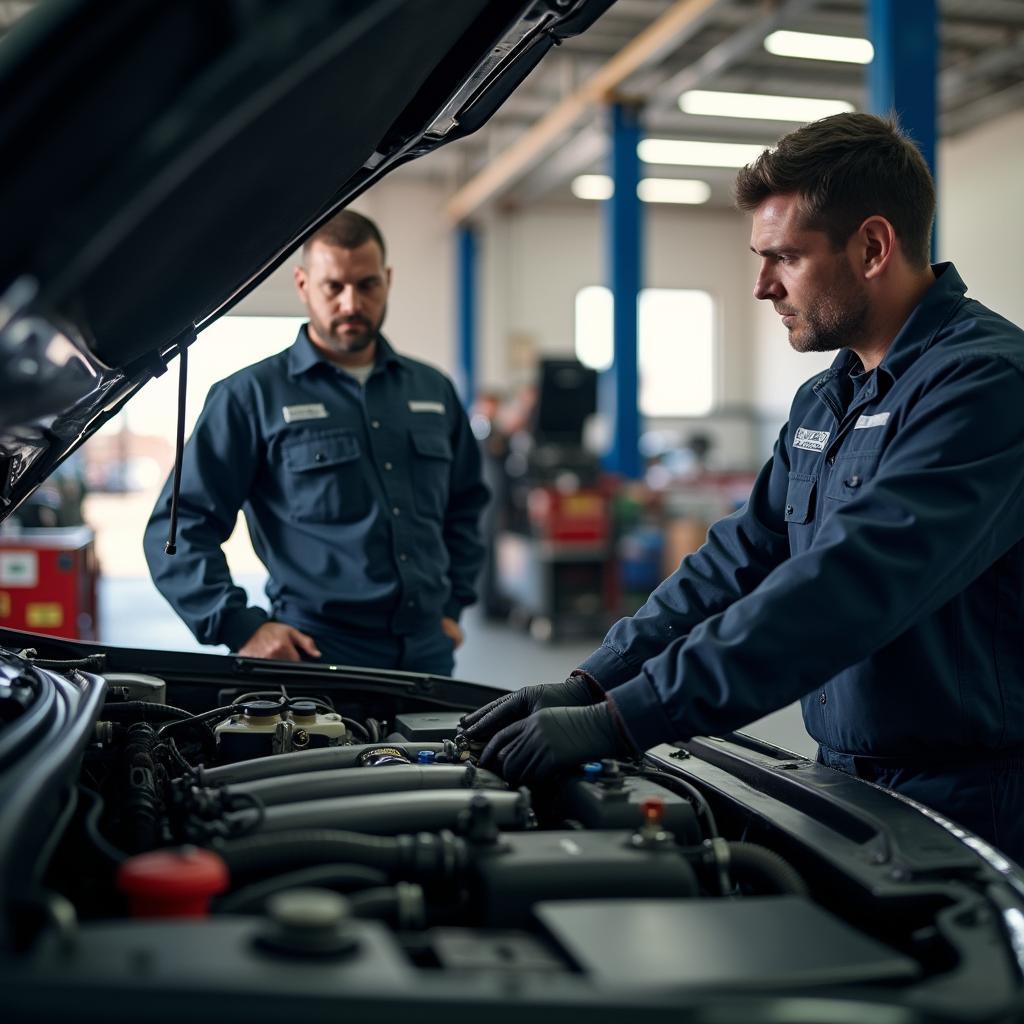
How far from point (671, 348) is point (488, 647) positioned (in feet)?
29.8

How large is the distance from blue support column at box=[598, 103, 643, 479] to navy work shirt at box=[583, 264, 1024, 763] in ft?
20.9

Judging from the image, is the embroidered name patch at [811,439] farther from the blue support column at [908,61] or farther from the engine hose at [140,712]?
the blue support column at [908,61]

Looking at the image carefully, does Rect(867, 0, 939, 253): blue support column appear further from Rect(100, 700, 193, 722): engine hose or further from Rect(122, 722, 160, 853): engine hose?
Rect(122, 722, 160, 853): engine hose

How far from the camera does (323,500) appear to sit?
7.83 feet

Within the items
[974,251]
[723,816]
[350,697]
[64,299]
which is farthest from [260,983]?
[974,251]

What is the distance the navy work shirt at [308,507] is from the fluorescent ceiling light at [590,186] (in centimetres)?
1086

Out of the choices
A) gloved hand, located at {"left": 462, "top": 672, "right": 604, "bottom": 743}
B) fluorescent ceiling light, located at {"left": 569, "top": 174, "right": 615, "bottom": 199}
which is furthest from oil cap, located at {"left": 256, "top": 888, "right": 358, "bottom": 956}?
fluorescent ceiling light, located at {"left": 569, "top": 174, "right": 615, "bottom": 199}

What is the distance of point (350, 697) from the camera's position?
191 centimetres

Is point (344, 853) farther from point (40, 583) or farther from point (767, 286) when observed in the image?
point (40, 583)

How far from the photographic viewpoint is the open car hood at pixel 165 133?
2.83 feet

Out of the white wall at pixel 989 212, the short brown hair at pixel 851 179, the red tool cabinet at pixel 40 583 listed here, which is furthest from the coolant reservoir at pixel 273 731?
the white wall at pixel 989 212

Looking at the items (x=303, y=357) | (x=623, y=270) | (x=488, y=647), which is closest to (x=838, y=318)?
(x=303, y=357)

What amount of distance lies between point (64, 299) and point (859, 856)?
36.5 inches

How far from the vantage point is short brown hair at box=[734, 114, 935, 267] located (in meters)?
1.53
